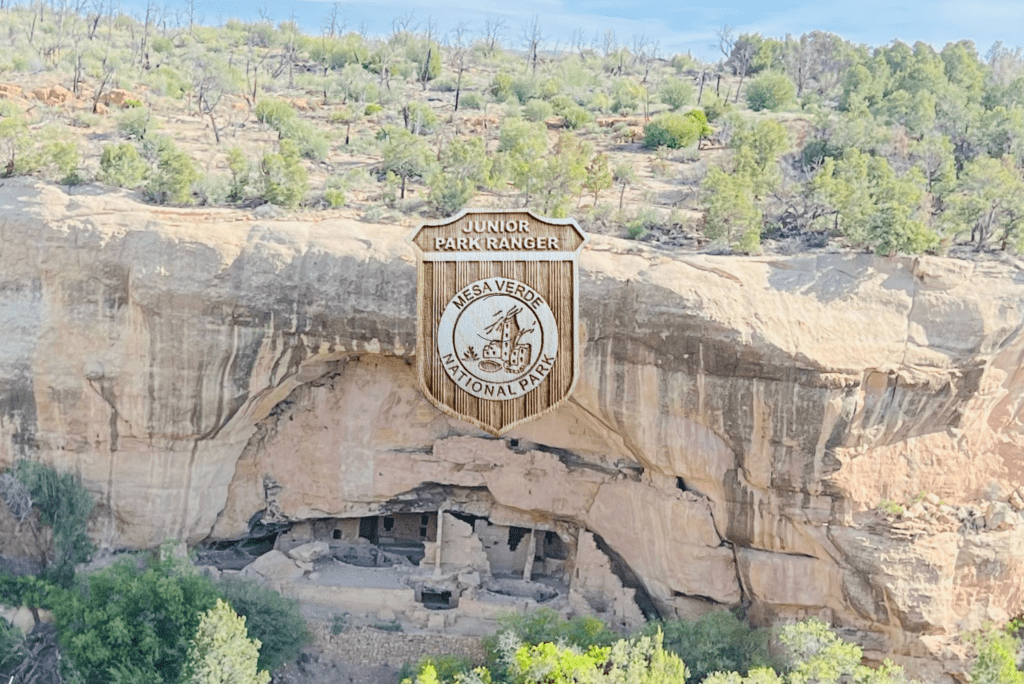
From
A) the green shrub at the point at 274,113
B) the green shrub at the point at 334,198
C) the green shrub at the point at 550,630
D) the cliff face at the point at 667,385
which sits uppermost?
the green shrub at the point at 274,113

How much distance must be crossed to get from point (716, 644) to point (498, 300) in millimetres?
7244

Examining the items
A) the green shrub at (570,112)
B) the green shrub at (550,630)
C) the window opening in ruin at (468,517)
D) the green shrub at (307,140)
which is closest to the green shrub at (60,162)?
the green shrub at (307,140)

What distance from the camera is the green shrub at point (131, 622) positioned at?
15.6 m

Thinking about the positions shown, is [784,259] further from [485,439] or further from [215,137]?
[215,137]

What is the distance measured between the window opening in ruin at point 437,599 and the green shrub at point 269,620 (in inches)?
92.9

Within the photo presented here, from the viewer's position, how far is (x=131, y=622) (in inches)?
631

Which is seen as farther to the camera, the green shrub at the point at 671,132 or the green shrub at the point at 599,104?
the green shrub at the point at 599,104

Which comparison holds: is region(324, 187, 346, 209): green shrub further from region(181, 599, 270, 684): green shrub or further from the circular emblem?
region(181, 599, 270, 684): green shrub

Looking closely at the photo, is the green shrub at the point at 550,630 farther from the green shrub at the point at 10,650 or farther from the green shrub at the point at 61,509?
the green shrub at the point at 10,650

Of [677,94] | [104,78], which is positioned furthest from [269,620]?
[677,94]

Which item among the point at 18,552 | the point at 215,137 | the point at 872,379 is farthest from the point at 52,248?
the point at 872,379

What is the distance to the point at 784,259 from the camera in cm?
1574

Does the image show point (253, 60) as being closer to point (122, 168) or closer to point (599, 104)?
point (599, 104)

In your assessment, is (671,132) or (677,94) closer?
(671,132)
